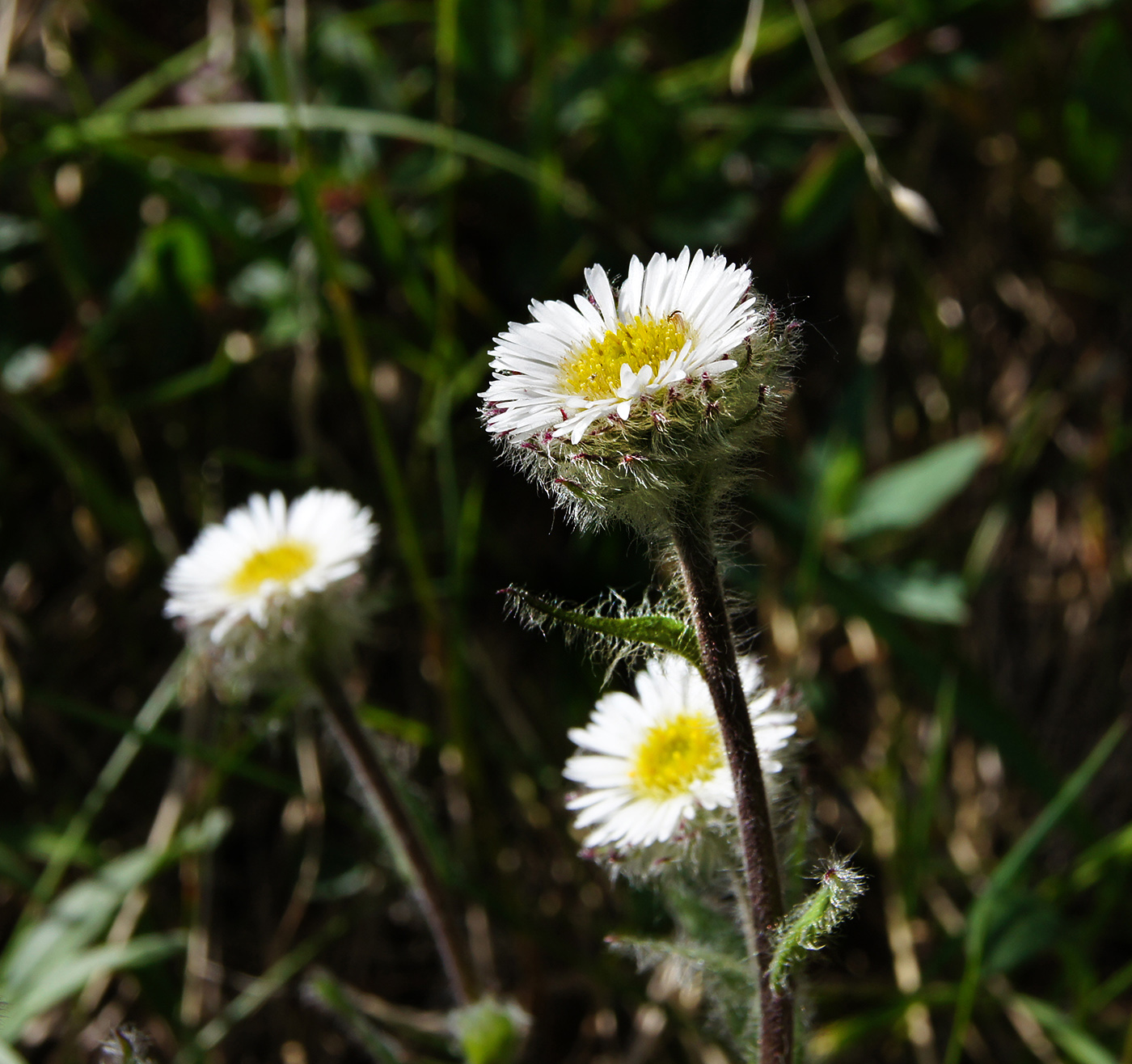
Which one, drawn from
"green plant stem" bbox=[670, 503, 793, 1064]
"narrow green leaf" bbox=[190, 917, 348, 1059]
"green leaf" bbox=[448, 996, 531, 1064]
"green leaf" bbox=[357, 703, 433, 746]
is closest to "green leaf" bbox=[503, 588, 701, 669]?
"green plant stem" bbox=[670, 503, 793, 1064]

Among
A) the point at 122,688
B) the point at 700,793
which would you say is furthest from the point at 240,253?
the point at 700,793

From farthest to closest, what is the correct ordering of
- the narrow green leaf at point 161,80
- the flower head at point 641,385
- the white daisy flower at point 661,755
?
the narrow green leaf at point 161,80 < the white daisy flower at point 661,755 < the flower head at point 641,385

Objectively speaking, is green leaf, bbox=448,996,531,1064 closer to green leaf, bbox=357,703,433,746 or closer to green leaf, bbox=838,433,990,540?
green leaf, bbox=357,703,433,746

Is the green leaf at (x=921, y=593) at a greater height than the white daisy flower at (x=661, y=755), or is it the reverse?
the green leaf at (x=921, y=593)

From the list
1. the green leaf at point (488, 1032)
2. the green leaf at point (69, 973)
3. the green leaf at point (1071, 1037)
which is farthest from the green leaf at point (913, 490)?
the green leaf at point (69, 973)

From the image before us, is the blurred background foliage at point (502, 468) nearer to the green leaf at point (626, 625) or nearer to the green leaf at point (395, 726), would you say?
the green leaf at point (395, 726)

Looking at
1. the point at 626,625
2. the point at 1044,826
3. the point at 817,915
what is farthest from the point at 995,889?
the point at 626,625
